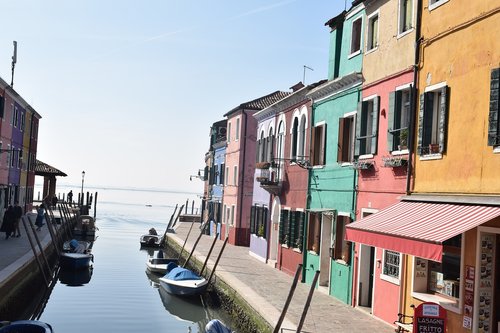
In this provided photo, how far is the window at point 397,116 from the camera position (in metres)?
14.4

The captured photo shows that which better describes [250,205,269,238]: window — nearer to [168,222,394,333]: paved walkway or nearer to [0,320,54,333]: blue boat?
[168,222,394,333]: paved walkway

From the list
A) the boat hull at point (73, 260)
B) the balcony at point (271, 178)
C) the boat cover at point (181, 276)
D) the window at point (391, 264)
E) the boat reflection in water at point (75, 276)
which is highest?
the balcony at point (271, 178)

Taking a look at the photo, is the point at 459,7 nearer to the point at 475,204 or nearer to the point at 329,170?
the point at 475,204

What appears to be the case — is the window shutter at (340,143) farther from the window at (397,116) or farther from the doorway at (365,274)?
the window at (397,116)

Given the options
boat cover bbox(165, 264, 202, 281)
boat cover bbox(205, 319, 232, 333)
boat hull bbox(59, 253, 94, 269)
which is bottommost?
boat hull bbox(59, 253, 94, 269)

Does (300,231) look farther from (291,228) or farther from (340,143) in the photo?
(340,143)

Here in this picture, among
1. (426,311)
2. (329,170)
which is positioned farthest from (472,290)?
(329,170)

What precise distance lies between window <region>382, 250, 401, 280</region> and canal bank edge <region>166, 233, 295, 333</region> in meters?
2.73

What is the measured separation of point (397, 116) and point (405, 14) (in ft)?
8.16

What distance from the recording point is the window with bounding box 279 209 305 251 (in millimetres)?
21609

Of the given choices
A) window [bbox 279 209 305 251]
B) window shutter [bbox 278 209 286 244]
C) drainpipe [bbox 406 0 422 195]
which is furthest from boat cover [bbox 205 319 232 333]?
window shutter [bbox 278 209 286 244]

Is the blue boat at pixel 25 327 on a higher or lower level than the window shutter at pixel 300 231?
lower

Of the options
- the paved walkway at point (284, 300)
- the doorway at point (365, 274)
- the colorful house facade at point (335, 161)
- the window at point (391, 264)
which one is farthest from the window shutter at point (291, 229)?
the window at point (391, 264)

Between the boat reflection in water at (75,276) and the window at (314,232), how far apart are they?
36.2 ft
